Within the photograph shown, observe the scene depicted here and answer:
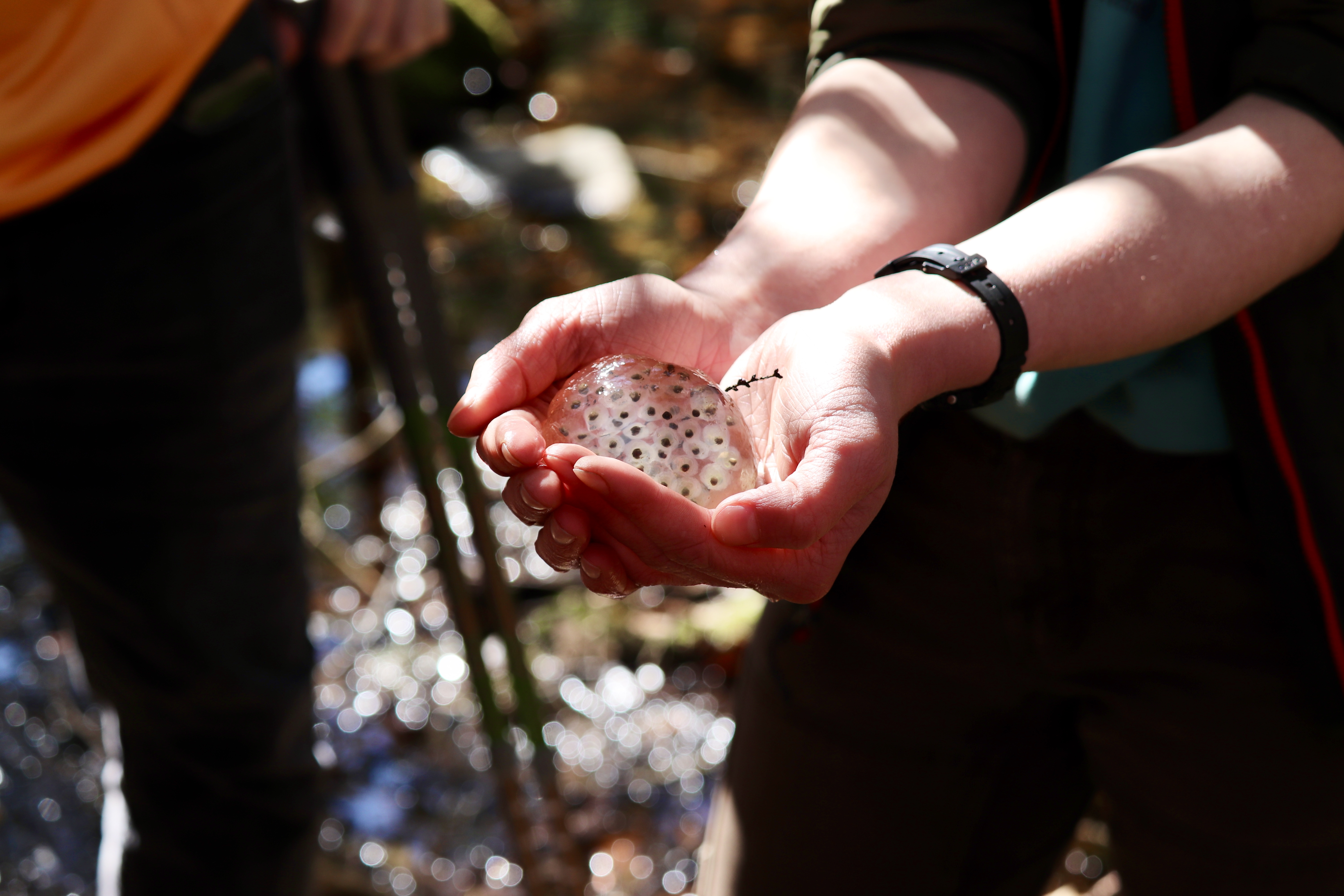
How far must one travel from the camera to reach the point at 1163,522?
1189 millimetres

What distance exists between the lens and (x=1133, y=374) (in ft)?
3.90

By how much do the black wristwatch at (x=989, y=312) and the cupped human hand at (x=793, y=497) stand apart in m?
0.07

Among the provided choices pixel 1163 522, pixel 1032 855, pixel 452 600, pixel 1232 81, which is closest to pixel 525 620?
pixel 452 600

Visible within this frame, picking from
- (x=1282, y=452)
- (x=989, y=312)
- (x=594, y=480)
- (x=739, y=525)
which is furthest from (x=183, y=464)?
(x=1282, y=452)

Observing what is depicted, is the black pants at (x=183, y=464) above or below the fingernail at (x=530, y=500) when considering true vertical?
below

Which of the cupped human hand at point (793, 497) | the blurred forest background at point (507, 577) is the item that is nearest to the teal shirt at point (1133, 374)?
the cupped human hand at point (793, 497)

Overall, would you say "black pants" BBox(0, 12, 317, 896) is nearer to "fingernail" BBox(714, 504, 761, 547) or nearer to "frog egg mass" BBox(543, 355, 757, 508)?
"frog egg mass" BBox(543, 355, 757, 508)

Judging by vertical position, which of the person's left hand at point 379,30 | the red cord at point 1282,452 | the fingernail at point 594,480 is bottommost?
the red cord at point 1282,452

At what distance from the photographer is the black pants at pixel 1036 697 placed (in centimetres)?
116

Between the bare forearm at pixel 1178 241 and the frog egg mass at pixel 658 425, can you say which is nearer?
the bare forearm at pixel 1178 241

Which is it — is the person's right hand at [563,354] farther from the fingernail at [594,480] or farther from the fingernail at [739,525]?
the fingernail at [739,525]

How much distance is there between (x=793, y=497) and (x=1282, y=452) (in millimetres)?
573

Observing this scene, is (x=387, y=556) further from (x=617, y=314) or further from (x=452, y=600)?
(x=617, y=314)

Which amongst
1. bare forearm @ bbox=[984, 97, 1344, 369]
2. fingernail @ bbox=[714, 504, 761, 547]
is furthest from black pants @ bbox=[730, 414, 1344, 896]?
fingernail @ bbox=[714, 504, 761, 547]
